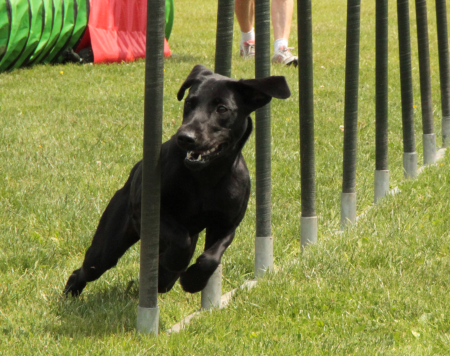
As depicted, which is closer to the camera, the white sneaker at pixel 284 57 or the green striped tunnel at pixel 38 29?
the green striped tunnel at pixel 38 29

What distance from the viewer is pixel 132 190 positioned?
10.2ft

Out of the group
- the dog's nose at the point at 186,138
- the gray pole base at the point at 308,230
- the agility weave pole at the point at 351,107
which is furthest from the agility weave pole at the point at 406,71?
the dog's nose at the point at 186,138

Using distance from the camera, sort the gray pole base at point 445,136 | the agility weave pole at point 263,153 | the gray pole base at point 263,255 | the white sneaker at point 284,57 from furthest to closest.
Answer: the white sneaker at point 284,57
the gray pole base at point 445,136
the gray pole base at point 263,255
the agility weave pole at point 263,153

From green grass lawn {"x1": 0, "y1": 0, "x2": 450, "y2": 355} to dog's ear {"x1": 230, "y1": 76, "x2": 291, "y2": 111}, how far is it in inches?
43.3

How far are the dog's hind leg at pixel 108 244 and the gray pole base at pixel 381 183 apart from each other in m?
2.35

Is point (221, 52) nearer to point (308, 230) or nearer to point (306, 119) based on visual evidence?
point (306, 119)

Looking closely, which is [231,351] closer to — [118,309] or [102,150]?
[118,309]

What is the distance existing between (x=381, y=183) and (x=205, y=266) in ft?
8.14

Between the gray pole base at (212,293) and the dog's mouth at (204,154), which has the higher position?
the dog's mouth at (204,154)

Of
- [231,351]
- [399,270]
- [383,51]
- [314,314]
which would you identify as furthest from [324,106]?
[231,351]

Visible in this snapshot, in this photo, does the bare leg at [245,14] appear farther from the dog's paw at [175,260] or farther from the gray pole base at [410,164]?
the dog's paw at [175,260]

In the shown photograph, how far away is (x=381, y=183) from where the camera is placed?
4.91 m

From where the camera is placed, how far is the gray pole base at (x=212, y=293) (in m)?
3.22

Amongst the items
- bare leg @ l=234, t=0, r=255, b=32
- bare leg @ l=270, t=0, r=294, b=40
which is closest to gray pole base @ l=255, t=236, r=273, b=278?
bare leg @ l=270, t=0, r=294, b=40
